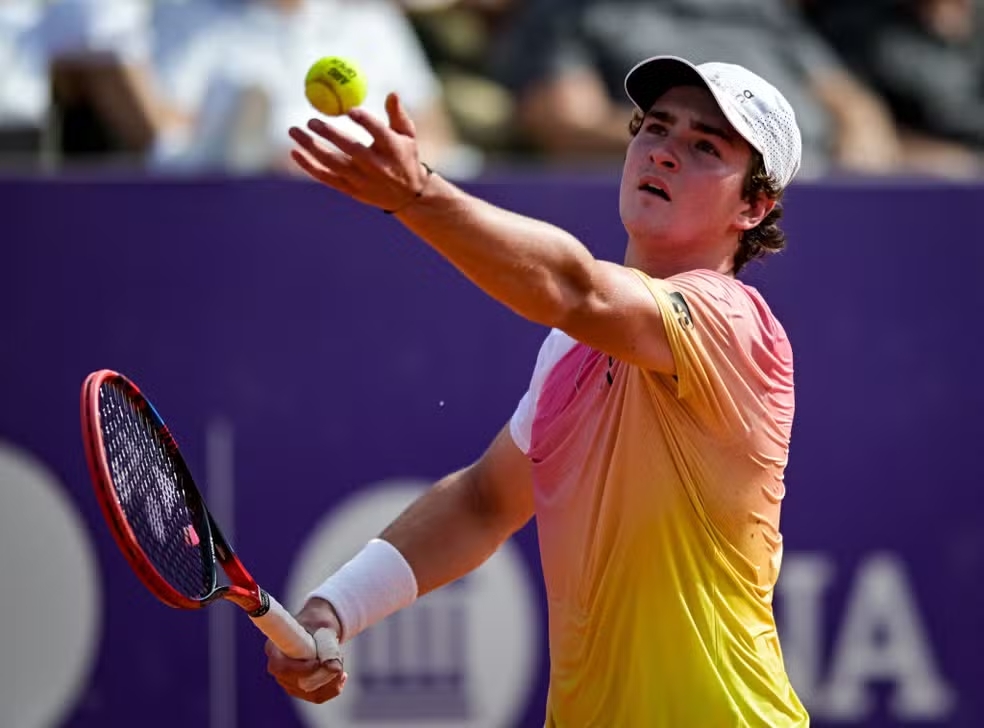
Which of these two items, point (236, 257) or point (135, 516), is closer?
point (135, 516)

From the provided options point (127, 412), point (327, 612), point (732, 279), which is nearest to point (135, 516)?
point (127, 412)

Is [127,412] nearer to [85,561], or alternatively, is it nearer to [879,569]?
[85,561]

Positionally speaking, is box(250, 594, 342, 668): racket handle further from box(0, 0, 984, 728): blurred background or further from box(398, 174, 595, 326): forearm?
box(0, 0, 984, 728): blurred background

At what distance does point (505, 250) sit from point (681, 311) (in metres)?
0.42

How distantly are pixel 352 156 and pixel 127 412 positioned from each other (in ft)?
3.03

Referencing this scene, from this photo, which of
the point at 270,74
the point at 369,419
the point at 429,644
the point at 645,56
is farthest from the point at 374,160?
the point at 645,56

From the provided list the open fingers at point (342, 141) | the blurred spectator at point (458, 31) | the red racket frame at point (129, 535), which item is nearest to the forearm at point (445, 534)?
the red racket frame at point (129, 535)

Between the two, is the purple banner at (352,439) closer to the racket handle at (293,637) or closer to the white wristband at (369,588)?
the white wristband at (369,588)

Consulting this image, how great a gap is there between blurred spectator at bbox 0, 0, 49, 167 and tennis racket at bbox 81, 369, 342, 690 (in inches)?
116

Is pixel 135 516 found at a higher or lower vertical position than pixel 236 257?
lower

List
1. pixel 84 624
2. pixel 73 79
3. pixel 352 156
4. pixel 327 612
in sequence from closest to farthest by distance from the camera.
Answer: pixel 352 156, pixel 327 612, pixel 84 624, pixel 73 79

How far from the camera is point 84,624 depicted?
207 inches

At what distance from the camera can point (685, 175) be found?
10.0 feet

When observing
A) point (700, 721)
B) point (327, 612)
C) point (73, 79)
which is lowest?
point (700, 721)
